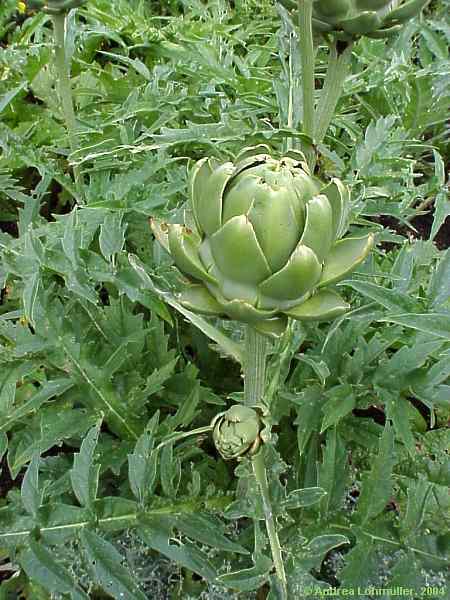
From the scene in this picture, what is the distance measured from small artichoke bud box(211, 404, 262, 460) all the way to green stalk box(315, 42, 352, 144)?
18.0 inches

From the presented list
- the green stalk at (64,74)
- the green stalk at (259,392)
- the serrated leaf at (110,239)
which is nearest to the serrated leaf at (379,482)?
the green stalk at (259,392)

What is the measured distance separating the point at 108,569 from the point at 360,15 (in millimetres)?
764

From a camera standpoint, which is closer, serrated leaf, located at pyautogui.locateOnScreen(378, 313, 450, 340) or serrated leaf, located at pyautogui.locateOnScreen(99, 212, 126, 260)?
serrated leaf, located at pyautogui.locateOnScreen(378, 313, 450, 340)

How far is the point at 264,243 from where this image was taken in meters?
0.65

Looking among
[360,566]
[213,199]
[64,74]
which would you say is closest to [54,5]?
[64,74]

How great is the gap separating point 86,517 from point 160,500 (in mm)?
105

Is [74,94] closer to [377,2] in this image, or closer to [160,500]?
[377,2]

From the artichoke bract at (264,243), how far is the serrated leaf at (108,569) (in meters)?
0.37

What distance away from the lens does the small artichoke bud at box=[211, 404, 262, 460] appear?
73cm

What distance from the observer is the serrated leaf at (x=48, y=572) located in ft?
2.82

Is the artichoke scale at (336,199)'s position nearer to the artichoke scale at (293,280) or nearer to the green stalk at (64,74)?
the artichoke scale at (293,280)

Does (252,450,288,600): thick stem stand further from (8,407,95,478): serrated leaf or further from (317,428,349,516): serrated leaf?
(8,407,95,478): serrated leaf

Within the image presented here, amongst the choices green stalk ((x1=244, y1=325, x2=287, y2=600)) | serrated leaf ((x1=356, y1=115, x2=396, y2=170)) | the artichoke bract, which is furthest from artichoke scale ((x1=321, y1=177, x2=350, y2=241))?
serrated leaf ((x1=356, y1=115, x2=396, y2=170))

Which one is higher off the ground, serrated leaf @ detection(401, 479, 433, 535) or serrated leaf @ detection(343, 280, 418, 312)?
serrated leaf @ detection(343, 280, 418, 312)
